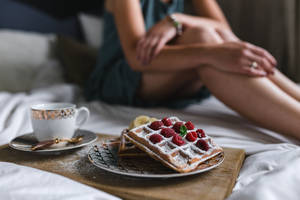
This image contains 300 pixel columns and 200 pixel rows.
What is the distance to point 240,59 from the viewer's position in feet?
3.16

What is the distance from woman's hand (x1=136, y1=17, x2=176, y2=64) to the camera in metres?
1.13

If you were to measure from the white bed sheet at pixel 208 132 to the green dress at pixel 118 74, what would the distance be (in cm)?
7

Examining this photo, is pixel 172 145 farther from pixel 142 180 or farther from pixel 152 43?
pixel 152 43

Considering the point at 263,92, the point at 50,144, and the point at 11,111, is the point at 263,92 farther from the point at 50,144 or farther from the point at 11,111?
the point at 11,111

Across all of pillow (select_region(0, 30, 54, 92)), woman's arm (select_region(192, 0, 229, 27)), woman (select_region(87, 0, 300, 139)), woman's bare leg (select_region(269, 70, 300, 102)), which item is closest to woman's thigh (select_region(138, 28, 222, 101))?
woman (select_region(87, 0, 300, 139))

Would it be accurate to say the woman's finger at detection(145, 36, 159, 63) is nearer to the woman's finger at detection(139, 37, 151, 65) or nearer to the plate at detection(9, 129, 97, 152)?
the woman's finger at detection(139, 37, 151, 65)

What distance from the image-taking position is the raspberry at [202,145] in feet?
2.03

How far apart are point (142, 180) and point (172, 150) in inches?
3.1

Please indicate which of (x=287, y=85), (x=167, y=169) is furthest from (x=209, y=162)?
(x=287, y=85)

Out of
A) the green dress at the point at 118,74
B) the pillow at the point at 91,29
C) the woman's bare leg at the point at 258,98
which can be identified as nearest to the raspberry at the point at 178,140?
the woman's bare leg at the point at 258,98

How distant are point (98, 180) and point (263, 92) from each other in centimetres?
57

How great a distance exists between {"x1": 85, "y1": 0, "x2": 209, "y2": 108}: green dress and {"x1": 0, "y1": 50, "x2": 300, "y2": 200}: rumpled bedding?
57 millimetres

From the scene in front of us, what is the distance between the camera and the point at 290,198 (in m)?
0.53

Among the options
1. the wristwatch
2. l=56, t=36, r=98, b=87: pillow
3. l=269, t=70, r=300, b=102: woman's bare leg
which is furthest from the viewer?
l=56, t=36, r=98, b=87: pillow
